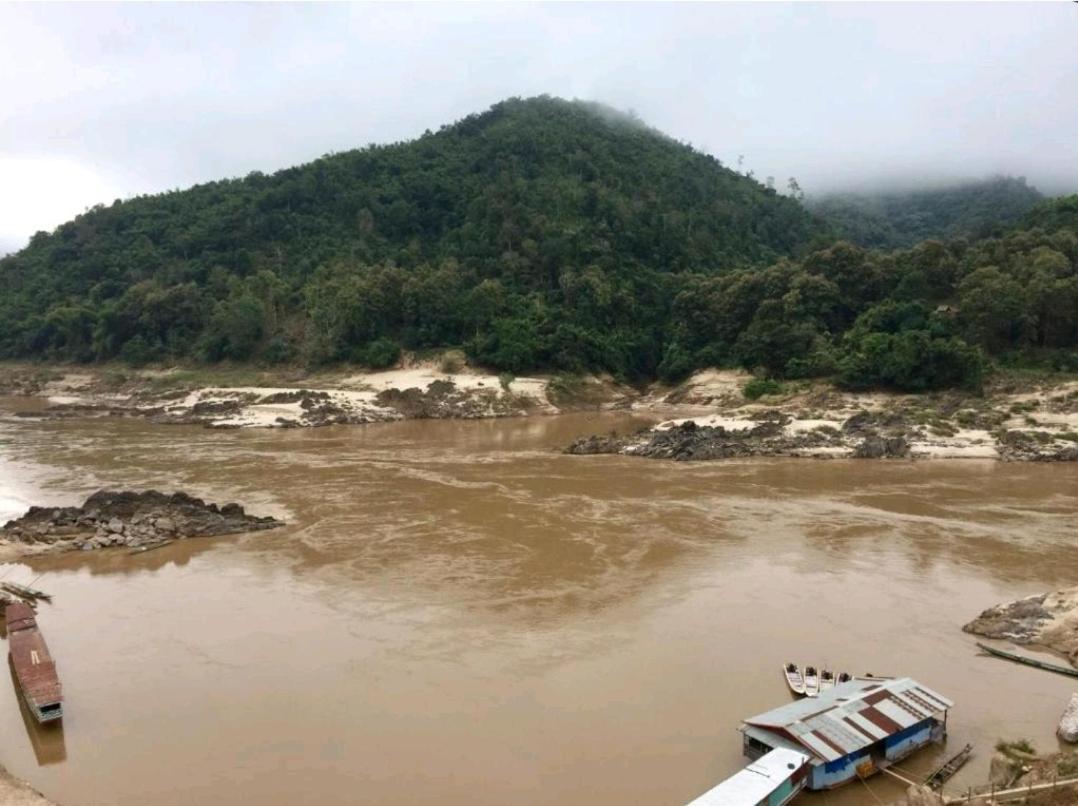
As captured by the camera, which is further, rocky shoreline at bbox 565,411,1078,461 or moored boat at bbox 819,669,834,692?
rocky shoreline at bbox 565,411,1078,461

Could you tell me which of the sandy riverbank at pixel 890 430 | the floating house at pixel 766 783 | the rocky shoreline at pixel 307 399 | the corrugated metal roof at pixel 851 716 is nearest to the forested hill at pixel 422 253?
the rocky shoreline at pixel 307 399

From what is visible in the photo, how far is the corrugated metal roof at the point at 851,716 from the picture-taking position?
1076 cm

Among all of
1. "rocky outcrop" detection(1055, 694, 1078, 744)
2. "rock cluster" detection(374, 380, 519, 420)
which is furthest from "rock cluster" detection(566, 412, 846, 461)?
"rocky outcrop" detection(1055, 694, 1078, 744)

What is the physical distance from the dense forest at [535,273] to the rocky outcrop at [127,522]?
114 feet

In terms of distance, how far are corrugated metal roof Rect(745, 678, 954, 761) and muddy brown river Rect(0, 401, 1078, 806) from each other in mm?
660

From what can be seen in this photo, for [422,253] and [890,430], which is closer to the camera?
[890,430]

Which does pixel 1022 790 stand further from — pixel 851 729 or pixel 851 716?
pixel 851 716

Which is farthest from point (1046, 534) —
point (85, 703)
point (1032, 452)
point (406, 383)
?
point (406, 383)

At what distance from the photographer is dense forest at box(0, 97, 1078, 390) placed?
51.4m

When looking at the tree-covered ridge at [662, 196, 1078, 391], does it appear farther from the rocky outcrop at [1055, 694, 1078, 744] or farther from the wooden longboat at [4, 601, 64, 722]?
the wooden longboat at [4, 601, 64, 722]

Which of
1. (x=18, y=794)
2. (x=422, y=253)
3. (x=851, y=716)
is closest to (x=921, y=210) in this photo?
(x=422, y=253)

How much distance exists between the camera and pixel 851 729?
11.0m

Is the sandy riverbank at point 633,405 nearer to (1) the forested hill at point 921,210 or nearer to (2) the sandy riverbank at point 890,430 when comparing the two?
(2) the sandy riverbank at point 890,430

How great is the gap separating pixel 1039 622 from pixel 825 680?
5769mm
